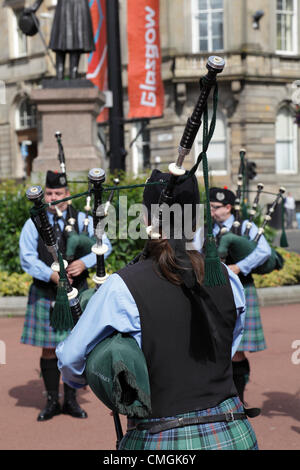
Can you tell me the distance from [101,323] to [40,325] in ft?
10.0

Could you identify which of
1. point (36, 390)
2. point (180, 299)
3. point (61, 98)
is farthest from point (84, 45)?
point (180, 299)

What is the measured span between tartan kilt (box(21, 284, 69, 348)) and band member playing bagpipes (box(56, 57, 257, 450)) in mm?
2760

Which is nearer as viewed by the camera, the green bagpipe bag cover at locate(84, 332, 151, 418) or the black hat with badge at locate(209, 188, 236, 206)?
the green bagpipe bag cover at locate(84, 332, 151, 418)

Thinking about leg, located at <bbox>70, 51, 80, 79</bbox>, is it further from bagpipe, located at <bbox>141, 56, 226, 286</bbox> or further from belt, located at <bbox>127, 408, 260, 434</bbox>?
belt, located at <bbox>127, 408, 260, 434</bbox>

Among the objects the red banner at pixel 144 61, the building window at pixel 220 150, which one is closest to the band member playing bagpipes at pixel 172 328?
the red banner at pixel 144 61

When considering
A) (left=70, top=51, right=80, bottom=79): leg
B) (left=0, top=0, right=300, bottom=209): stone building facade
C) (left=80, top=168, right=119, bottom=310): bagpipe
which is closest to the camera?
(left=80, top=168, right=119, bottom=310): bagpipe

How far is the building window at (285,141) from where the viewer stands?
83.9 feet

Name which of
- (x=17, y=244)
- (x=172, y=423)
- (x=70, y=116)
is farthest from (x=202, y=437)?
(x=70, y=116)

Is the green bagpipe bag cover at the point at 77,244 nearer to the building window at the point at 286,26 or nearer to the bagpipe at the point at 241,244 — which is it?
the bagpipe at the point at 241,244

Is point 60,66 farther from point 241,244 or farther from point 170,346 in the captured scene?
point 170,346

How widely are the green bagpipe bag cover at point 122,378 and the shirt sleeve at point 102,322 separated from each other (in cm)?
5

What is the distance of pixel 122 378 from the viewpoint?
6.41ft

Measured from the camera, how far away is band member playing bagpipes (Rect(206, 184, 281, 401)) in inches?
184

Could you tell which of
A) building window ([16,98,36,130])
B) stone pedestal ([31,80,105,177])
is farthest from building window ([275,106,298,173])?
stone pedestal ([31,80,105,177])
